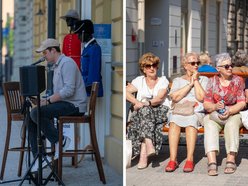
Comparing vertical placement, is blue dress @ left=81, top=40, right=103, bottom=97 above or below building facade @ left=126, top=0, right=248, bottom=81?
below

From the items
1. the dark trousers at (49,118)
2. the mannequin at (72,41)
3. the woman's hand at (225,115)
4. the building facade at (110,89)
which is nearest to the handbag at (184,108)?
the woman's hand at (225,115)

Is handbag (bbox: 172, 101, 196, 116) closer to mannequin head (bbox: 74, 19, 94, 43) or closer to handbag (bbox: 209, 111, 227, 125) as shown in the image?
handbag (bbox: 209, 111, 227, 125)

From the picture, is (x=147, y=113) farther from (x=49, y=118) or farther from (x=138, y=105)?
(x=49, y=118)

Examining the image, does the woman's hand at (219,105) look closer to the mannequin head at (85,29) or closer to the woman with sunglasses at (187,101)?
the woman with sunglasses at (187,101)

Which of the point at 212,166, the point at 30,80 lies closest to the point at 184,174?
the point at 212,166

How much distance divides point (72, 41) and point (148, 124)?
214 cm

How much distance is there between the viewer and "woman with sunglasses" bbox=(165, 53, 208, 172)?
5.85 m

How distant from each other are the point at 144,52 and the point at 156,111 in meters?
2.24

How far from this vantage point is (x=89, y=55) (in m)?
7.73

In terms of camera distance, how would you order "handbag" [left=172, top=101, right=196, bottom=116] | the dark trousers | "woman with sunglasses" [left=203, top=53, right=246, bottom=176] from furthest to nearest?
1. the dark trousers
2. "handbag" [left=172, top=101, right=196, bottom=116]
3. "woman with sunglasses" [left=203, top=53, right=246, bottom=176]

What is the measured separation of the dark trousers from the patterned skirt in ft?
2.90

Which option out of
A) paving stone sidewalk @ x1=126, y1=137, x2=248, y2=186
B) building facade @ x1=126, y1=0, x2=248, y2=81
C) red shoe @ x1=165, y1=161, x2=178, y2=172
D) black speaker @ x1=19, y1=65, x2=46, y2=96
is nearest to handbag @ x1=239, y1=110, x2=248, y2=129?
paving stone sidewalk @ x1=126, y1=137, x2=248, y2=186

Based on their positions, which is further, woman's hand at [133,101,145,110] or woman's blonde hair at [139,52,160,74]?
woman's hand at [133,101,145,110]

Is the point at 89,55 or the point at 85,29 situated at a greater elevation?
the point at 85,29
